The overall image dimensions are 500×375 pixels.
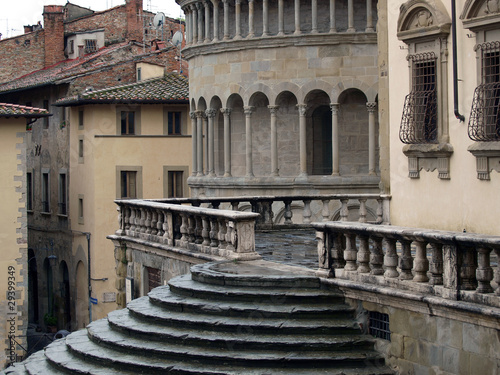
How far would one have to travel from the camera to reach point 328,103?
112ft

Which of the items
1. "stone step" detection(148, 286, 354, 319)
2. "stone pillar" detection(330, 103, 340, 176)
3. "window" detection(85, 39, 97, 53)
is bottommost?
"stone step" detection(148, 286, 354, 319)

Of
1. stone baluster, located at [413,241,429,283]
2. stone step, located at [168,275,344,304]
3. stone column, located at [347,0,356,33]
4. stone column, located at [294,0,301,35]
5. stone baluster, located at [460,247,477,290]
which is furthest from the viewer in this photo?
stone column, located at [294,0,301,35]

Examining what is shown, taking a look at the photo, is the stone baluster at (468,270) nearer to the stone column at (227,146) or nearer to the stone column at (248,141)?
the stone column at (248,141)

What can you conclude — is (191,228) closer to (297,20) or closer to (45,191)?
(297,20)

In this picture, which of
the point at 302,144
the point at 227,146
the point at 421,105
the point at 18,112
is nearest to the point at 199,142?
the point at 227,146

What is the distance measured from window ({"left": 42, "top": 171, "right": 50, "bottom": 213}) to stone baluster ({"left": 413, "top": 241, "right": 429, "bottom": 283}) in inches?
1546

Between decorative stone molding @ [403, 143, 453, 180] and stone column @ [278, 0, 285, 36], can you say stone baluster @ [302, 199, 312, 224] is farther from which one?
stone column @ [278, 0, 285, 36]

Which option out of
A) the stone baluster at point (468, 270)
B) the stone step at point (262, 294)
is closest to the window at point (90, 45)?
the stone step at point (262, 294)

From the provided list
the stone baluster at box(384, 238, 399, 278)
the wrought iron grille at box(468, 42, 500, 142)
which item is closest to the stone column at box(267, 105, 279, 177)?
the wrought iron grille at box(468, 42, 500, 142)

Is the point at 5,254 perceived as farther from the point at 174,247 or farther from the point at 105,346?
the point at 105,346

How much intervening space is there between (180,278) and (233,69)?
1962cm

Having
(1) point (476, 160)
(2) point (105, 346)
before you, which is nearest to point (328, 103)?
(1) point (476, 160)

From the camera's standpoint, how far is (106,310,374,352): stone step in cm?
1282

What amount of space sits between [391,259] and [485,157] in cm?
381
